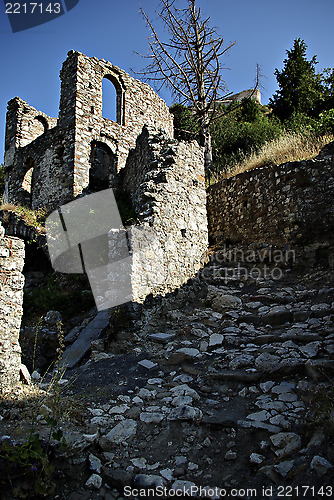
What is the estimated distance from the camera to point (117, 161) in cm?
1321

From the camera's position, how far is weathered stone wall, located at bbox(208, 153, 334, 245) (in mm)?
7211

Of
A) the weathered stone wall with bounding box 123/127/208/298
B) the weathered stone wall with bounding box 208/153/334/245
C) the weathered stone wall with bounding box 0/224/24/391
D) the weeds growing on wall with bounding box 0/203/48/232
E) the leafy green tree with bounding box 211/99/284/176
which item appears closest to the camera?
the weathered stone wall with bounding box 0/224/24/391

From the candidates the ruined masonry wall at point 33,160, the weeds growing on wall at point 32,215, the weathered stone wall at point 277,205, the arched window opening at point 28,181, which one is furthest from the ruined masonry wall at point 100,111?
the weathered stone wall at point 277,205

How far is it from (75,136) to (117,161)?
1837 millimetres

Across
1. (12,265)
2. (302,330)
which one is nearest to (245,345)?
(302,330)


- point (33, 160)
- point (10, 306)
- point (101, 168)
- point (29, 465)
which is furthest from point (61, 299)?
point (33, 160)

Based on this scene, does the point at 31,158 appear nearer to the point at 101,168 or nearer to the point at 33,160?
the point at 33,160

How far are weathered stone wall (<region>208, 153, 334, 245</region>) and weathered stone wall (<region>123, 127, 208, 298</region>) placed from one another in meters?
0.61

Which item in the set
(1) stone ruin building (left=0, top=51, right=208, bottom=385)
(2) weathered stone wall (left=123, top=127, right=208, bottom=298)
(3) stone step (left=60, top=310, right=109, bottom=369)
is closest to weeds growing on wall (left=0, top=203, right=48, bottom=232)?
(1) stone ruin building (left=0, top=51, right=208, bottom=385)

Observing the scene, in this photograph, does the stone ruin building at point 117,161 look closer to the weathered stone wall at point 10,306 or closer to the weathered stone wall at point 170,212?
the weathered stone wall at point 170,212

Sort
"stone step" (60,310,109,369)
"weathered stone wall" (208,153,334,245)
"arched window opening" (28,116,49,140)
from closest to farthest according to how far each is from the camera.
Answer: "stone step" (60,310,109,369)
"weathered stone wall" (208,153,334,245)
"arched window opening" (28,116,49,140)

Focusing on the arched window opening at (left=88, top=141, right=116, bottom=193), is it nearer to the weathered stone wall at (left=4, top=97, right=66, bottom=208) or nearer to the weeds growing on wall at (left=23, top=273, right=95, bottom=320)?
the weathered stone wall at (left=4, top=97, right=66, bottom=208)

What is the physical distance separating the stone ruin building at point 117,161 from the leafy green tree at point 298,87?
760cm

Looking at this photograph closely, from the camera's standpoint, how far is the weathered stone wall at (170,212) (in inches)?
261
